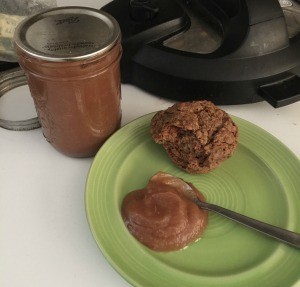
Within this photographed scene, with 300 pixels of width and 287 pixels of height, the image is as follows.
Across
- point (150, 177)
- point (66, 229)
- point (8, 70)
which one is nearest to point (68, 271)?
point (66, 229)

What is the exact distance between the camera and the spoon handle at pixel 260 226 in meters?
0.43

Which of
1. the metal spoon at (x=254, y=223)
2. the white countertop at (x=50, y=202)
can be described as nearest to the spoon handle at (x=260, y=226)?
the metal spoon at (x=254, y=223)

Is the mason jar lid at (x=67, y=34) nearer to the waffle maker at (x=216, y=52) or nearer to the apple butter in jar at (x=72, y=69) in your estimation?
the apple butter in jar at (x=72, y=69)

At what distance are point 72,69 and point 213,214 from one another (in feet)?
0.78

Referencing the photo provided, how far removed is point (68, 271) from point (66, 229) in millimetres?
54

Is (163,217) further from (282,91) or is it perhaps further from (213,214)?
(282,91)

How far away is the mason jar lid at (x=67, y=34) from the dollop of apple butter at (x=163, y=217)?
0.18 metres

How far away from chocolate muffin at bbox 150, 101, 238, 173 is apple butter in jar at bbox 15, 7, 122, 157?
0.08 metres

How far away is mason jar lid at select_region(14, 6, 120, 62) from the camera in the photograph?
0.43 metres

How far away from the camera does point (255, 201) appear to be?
1.60ft

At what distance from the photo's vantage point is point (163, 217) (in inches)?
17.4

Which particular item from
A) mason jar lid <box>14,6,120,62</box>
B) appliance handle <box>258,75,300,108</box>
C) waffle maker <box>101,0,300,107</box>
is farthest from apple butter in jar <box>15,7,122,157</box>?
appliance handle <box>258,75,300,108</box>

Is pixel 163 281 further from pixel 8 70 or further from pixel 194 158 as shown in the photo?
pixel 8 70

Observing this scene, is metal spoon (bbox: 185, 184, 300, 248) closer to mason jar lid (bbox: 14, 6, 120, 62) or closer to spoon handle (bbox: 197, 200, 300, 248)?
spoon handle (bbox: 197, 200, 300, 248)
